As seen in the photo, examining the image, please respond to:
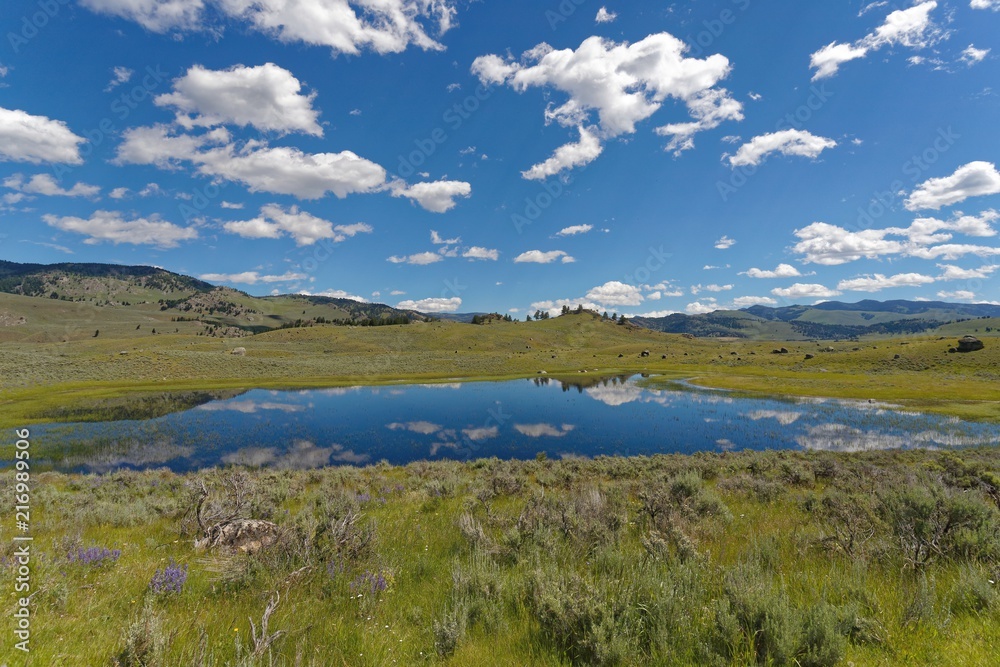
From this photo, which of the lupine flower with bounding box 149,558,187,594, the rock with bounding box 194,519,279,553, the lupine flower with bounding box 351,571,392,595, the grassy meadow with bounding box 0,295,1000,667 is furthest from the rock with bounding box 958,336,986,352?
the lupine flower with bounding box 149,558,187,594

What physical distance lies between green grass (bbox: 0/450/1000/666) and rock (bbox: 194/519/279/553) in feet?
0.87

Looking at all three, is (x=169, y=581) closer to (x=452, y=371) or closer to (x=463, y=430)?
(x=463, y=430)

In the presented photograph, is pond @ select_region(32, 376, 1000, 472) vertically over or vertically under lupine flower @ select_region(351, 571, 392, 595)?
under

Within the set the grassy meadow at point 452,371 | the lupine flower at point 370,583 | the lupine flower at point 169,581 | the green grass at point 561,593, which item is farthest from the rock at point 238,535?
the grassy meadow at point 452,371

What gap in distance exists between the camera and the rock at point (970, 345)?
78.1 m

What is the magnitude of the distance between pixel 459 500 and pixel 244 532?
6370 millimetres

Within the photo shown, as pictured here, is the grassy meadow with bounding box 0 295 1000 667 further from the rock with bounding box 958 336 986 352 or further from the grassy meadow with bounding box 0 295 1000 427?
the rock with bounding box 958 336 986 352

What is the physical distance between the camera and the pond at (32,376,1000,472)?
2827 cm

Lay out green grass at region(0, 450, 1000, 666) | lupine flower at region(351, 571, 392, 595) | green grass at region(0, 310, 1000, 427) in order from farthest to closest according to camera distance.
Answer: green grass at region(0, 310, 1000, 427) → lupine flower at region(351, 571, 392, 595) → green grass at region(0, 450, 1000, 666)

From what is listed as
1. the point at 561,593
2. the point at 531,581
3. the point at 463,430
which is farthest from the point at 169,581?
the point at 463,430

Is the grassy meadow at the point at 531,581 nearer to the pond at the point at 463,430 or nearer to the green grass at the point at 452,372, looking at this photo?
the pond at the point at 463,430

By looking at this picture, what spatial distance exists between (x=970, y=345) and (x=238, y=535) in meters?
121

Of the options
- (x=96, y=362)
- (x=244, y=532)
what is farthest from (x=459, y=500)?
(x=96, y=362)

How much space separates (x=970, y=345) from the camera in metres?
78.8
